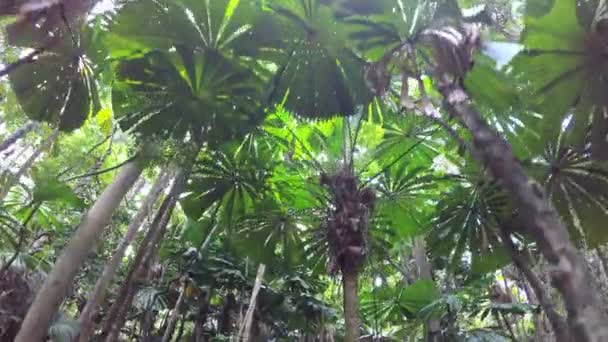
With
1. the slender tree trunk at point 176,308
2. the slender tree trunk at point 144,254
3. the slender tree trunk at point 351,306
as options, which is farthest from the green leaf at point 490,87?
the slender tree trunk at point 176,308

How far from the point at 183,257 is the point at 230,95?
3226 millimetres

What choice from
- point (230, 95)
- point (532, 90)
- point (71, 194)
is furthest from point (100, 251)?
point (532, 90)

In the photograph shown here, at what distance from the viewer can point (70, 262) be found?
3.74 meters

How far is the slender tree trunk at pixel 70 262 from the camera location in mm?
3435

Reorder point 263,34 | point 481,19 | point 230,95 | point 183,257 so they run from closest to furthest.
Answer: point 481,19 → point 263,34 → point 230,95 → point 183,257

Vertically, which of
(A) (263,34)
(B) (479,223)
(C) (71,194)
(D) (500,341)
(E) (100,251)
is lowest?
(D) (500,341)

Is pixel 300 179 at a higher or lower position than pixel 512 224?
higher

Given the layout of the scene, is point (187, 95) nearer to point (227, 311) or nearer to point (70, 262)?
point (70, 262)

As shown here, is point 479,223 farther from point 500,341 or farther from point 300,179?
point 300,179

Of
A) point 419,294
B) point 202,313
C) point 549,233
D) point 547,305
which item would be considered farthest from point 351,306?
point 202,313

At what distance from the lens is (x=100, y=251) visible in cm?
744

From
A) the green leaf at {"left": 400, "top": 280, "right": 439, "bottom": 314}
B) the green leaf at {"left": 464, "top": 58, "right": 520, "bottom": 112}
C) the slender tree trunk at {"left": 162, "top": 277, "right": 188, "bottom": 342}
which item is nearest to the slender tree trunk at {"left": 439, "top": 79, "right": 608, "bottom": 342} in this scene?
the green leaf at {"left": 464, "top": 58, "right": 520, "bottom": 112}

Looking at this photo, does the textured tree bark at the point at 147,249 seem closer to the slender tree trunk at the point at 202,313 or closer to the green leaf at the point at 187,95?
the green leaf at the point at 187,95

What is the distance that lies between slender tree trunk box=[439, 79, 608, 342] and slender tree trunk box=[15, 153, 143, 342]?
297 cm
